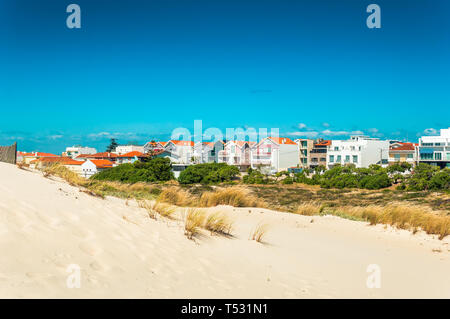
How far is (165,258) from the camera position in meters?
5.40

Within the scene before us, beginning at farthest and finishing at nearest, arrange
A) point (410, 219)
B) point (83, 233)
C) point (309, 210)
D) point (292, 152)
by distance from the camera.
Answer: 1. point (292, 152)
2. point (309, 210)
3. point (410, 219)
4. point (83, 233)

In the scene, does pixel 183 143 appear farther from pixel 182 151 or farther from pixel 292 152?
pixel 292 152

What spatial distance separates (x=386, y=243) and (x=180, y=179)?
150ft

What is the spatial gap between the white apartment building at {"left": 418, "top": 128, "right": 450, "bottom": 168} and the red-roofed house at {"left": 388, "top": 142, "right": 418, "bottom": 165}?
1.47m

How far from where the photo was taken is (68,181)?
417 inches

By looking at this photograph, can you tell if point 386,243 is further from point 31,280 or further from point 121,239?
point 31,280

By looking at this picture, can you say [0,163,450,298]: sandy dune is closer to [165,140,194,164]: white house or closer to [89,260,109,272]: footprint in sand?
[89,260,109,272]: footprint in sand

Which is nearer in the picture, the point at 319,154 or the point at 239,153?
the point at 319,154

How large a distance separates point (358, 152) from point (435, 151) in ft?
44.7

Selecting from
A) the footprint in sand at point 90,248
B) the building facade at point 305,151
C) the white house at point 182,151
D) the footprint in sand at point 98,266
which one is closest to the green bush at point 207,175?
the white house at point 182,151

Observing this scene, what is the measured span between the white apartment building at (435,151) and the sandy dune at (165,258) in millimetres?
68202

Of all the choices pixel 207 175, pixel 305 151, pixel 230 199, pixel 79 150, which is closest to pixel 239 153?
pixel 305 151

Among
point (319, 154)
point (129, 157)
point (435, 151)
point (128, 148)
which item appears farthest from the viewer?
point (128, 148)
